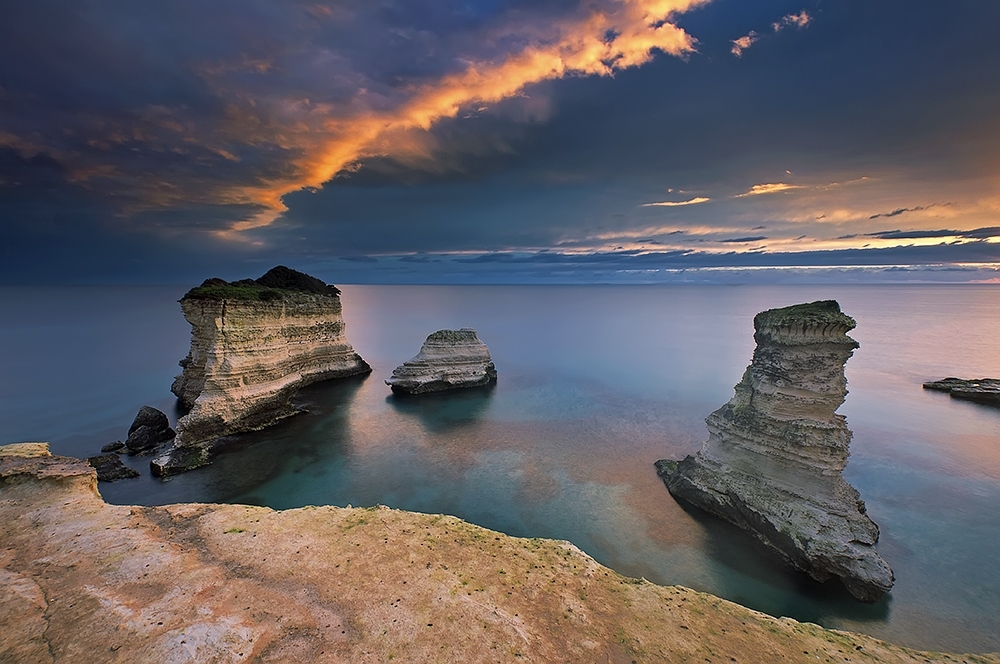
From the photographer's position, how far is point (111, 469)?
63.8ft

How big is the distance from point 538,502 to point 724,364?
127ft

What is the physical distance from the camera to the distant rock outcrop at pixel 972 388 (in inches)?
1324

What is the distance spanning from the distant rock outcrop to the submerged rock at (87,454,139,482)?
5850 centimetres

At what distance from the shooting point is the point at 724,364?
4797 centimetres

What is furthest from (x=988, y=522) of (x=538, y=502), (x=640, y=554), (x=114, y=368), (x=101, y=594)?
(x=114, y=368)

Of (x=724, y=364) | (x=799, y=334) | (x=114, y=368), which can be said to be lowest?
(x=724, y=364)

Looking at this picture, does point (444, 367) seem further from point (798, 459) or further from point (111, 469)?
point (798, 459)

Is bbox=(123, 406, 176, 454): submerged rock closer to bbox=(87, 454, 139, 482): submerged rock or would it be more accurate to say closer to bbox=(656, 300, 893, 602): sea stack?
bbox=(87, 454, 139, 482): submerged rock

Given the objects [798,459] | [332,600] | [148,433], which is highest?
[332,600]

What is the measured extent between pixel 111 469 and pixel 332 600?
18230 millimetres

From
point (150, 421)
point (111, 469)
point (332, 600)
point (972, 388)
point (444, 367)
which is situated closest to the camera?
point (332, 600)

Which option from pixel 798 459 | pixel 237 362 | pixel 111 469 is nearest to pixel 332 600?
pixel 798 459

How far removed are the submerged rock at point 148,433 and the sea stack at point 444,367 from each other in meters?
15.0

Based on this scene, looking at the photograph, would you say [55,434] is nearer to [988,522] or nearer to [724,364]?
[988,522]
